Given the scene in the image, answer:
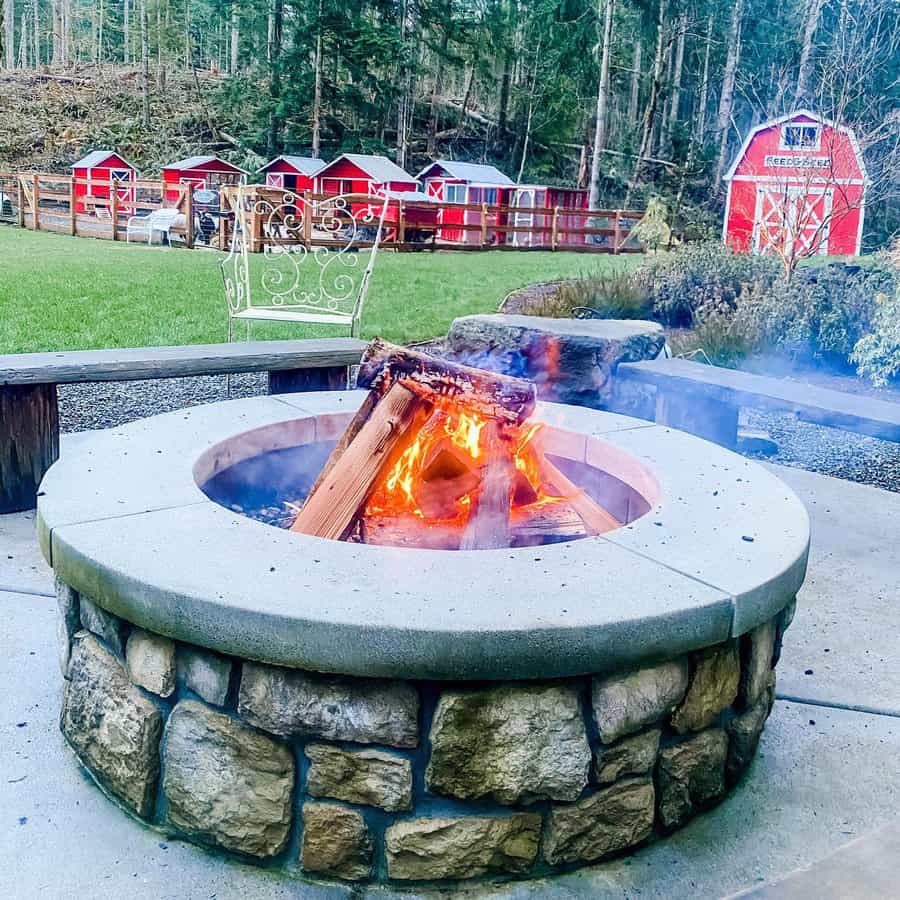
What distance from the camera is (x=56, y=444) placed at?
421 centimetres

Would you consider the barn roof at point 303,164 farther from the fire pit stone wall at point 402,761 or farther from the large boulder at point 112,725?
the fire pit stone wall at point 402,761

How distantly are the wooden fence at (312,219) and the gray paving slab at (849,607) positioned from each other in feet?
50.2

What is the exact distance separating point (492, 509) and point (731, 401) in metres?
2.28

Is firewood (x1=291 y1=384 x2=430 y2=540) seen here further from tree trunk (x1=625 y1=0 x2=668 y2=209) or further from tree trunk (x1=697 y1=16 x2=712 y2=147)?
tree trunk (x1=697 y1=16 x2=712 y2=147)

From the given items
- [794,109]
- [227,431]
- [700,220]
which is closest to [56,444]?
[227,431]

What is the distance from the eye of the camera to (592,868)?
6.40 feet

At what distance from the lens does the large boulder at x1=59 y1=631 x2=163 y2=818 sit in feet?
6.55

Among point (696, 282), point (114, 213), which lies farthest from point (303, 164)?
point (696, 282)

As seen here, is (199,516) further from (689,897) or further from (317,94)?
(317,94)

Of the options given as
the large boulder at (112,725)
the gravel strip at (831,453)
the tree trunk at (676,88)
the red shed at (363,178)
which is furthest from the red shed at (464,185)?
the large boulder at (112,725)

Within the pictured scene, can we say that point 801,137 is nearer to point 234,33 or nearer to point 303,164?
point 303,164

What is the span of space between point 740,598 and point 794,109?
12.4 metres

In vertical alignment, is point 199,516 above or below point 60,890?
above

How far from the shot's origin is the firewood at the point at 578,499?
9.21 ft
